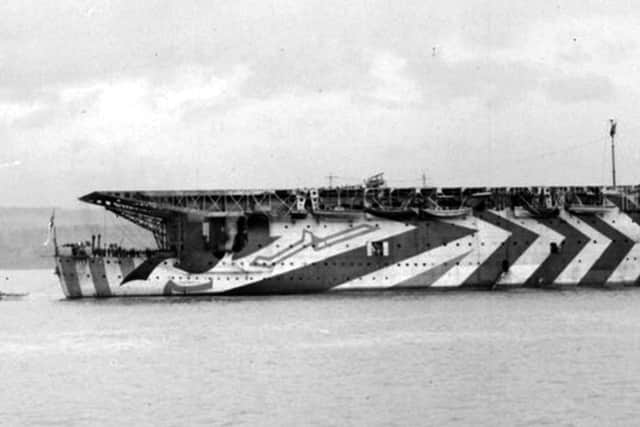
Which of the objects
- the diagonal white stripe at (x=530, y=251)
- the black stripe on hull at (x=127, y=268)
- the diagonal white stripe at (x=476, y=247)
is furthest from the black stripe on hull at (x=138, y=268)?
the diagonal white stripe at (x=530, y=251)

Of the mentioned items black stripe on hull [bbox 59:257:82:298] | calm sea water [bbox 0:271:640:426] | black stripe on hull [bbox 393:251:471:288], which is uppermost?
black stripe on hull [bbox 59:257:82:298]

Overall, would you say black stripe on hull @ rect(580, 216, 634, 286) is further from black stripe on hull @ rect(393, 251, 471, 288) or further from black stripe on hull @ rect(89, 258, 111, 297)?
black stripe on hull @ rect(89, 258, 111, 297)

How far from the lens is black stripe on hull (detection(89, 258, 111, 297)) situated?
45875mm

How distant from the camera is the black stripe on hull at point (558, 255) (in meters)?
48.0

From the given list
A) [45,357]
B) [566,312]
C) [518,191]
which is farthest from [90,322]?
[518,191]

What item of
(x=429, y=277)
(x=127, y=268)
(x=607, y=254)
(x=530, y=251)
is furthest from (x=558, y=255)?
(x=127, y=268)

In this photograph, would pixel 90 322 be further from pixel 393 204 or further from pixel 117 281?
pixel 393 204

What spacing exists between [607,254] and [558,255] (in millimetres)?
2290

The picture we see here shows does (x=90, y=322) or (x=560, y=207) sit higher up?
(x=560, y=207)

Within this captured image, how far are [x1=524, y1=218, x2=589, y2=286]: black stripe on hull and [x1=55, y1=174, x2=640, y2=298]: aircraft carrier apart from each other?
0.04 m

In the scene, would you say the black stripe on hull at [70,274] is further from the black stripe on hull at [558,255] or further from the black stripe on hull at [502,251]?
the black stripe on hull at [558,255]

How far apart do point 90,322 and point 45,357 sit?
8.35 m

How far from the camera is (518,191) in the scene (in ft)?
158

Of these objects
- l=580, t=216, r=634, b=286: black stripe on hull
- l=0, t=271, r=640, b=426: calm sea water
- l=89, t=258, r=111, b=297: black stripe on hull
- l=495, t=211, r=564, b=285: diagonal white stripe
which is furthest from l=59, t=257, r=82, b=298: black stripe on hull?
l=580, t=216, r=634, b=286: black stripe on hull
